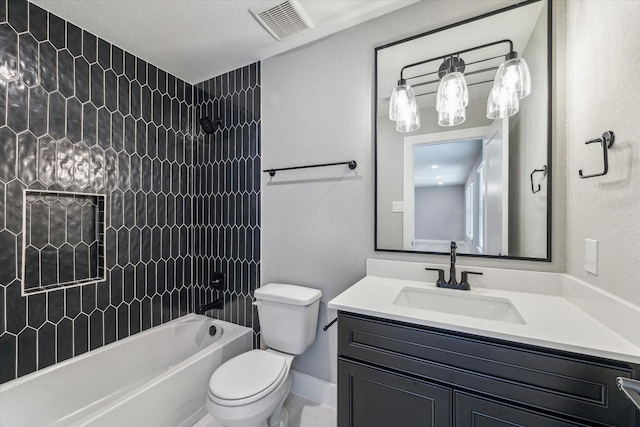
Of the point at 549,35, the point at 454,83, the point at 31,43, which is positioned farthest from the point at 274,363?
the point at 31,43

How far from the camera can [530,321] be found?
92 cm

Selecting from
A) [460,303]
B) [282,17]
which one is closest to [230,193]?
[282,17]

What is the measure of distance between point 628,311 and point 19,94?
2.82 m

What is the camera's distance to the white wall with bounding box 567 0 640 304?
30.2 inches

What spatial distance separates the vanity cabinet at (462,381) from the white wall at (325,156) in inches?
22.9

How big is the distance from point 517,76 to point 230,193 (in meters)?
1.96

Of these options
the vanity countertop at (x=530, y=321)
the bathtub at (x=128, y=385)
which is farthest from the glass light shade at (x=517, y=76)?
the bathtub at (x=128, y=385)

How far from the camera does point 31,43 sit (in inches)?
57.0

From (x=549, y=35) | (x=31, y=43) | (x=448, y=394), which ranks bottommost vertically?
(x=448, y=394)

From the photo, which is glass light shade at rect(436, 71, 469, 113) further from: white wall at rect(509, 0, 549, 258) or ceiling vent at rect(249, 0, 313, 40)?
ceiling vent at rect(249, 0, 313, 40)

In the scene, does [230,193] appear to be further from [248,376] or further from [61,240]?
[248,376]

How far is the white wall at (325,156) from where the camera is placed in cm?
161

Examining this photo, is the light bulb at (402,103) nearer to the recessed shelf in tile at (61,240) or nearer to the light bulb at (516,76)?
the light bulb at (516,76)

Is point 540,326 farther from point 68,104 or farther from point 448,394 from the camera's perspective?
point 68,104
